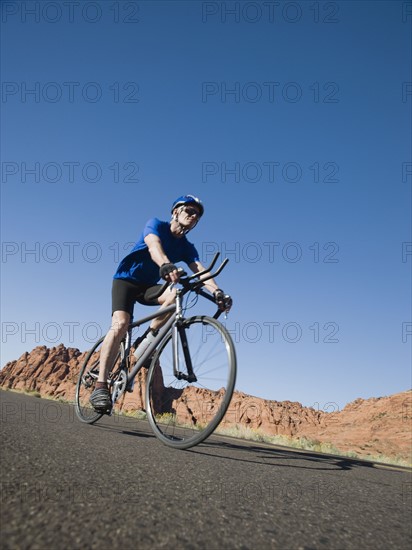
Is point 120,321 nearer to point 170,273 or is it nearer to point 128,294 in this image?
point 128,294

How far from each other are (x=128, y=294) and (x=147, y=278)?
0.30 meters

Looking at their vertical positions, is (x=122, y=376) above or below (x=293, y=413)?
above

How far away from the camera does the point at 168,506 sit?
1350 millimetres

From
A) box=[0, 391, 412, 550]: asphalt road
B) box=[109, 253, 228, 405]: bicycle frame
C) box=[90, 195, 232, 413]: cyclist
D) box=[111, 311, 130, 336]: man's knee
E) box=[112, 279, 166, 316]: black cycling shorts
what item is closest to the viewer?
box=[0, 391, 412, 550]: asphalt road

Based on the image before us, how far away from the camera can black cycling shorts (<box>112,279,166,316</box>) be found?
4492 millimetres

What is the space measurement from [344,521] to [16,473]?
1.33 metres

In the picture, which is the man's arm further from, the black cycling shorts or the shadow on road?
the shadow on road

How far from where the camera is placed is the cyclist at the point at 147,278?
4.02m

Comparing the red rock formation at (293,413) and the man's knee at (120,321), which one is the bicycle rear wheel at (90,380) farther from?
the red rock formation at (293,413)

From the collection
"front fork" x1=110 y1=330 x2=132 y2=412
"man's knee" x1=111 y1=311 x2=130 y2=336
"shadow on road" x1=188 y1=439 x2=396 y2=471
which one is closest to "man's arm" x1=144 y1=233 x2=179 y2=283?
"man's knee" x1=111 y1=311 x2=130 y2=336

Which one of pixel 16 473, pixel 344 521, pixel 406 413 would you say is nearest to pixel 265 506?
pixel 344 521

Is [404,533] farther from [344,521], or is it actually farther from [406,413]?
[406,413]

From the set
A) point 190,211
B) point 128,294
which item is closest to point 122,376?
point 128,294

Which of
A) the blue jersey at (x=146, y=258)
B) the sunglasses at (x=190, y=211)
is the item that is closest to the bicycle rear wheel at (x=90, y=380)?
the blue jersey at (x=146, y=258)
